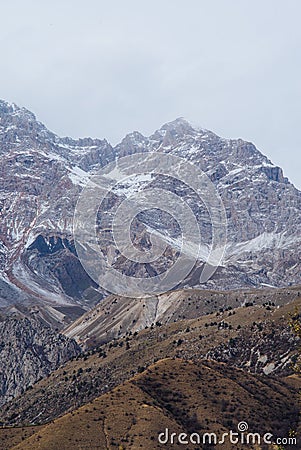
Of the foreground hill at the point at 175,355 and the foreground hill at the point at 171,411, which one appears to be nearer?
the foreground hill at the point at 171,411

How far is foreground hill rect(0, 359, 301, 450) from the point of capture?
285ft

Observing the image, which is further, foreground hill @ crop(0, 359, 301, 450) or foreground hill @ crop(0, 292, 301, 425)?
foreground hill @ crop(0, 292, 301, 425)

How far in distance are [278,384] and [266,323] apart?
52936mm

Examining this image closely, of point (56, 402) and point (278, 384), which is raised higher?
point (278, 384)

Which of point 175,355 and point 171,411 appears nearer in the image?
point 171,411

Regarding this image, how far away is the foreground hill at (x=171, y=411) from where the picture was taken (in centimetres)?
8681

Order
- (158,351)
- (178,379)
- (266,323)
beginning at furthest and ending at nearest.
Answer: (158,351), (266,323), (178,379)

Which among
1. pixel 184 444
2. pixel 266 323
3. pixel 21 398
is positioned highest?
pixel 266 323

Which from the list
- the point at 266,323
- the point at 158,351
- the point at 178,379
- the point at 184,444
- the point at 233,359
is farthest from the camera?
the point at 158,351

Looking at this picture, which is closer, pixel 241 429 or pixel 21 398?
pixel 241 429

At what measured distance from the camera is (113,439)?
86.4 m

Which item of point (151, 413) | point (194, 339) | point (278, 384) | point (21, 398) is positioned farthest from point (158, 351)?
point (151, 413)

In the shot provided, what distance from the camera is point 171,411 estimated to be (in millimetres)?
94875

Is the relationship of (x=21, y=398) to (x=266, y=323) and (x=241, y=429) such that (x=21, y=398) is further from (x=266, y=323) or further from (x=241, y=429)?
(x=241, y=429)
